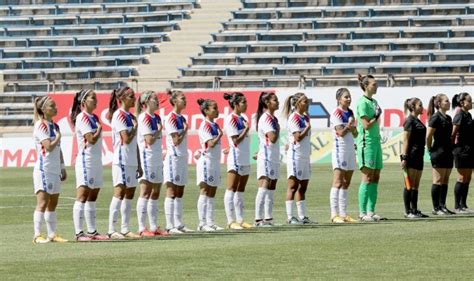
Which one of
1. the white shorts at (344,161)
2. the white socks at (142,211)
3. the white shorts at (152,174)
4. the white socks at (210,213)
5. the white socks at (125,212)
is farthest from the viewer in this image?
the white shorts at (344,161)

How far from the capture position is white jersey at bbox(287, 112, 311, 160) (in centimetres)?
1981

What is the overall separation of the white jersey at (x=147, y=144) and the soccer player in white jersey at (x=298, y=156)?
2236 mm

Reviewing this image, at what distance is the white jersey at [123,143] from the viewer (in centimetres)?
1772

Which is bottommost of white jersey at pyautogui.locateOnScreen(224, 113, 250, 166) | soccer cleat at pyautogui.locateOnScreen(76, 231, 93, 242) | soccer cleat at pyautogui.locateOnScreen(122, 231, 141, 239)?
soccer cleat at pyautogui.locateOnScreen(122, 231, 141, 239)

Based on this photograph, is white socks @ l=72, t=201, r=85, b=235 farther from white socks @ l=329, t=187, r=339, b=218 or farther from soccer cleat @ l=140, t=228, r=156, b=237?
white socks @ l=329, t=187, r=339, b=218

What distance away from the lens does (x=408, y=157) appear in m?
20.7

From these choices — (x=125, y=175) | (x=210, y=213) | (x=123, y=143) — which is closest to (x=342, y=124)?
(x=210, y=213)

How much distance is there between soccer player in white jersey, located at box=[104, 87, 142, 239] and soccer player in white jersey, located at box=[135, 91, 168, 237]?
0.34 metres

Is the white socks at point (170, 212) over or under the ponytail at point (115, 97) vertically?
under

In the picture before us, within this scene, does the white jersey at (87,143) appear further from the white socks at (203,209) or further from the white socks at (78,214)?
the white socks at (203,209)

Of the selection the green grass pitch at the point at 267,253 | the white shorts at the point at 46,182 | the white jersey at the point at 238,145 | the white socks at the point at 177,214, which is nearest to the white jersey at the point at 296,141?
the white jersey at the point at 238,145

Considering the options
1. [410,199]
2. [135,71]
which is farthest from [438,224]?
[135,71]

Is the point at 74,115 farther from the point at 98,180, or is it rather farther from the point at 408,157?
the point at 408,157

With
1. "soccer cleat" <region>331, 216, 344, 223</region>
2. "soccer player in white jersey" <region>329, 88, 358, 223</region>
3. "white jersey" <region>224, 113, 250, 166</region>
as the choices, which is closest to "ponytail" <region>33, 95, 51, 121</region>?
"white jersey" <region>224, 113, 250, 166</region>
